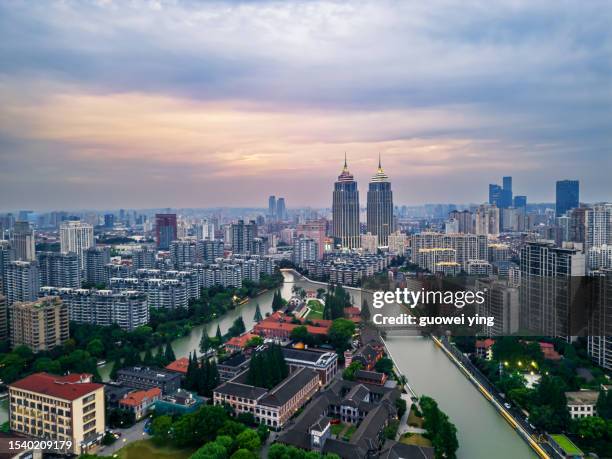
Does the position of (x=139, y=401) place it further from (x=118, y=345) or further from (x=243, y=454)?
(x=118, y=345)

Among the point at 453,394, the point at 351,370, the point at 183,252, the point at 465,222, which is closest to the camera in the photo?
the point at 453,394

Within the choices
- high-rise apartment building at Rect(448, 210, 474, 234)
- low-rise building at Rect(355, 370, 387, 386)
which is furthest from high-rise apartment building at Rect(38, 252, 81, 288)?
high-rise apartment building at Rect(448, 210, 474, 234)

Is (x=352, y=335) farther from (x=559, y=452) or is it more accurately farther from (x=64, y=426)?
(x=64, y=426)

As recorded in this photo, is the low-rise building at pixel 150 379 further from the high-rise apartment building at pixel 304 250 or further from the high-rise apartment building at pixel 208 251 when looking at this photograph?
the high-rise apartment building at pixel 304 250

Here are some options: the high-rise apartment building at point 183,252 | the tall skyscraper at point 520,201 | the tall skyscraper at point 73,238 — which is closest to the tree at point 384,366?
the high-rise apartment building at point 183,252

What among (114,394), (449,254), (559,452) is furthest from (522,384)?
(449,254)

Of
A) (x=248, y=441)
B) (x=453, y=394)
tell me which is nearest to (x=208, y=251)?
(x=453, y=394)
